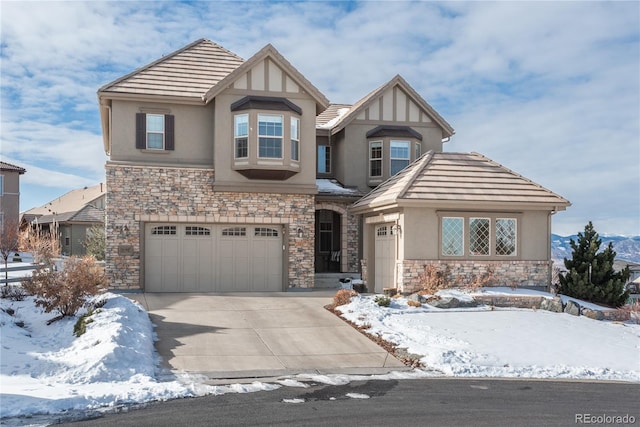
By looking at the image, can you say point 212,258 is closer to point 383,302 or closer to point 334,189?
point 334,189

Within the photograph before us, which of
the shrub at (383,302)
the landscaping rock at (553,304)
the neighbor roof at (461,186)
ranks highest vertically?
the neighbor roof at (461,186)

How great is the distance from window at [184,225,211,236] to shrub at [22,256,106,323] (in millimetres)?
6534

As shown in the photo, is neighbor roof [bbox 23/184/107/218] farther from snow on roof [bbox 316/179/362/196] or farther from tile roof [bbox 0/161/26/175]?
snow on roof [bbox 316/179/362/196]

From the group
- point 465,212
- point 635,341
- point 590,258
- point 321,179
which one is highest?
point 321,179

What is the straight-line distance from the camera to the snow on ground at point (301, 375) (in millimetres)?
8859

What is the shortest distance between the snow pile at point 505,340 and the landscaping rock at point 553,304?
352 mm

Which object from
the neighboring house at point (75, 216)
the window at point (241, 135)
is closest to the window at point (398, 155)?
the window at point (241, 135)

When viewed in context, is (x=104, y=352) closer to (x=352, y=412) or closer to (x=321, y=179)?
(x=352, y=412)

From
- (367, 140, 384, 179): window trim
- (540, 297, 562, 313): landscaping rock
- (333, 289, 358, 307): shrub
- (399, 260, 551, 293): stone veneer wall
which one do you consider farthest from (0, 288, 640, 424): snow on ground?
(367, 140, 384, 179): window trim

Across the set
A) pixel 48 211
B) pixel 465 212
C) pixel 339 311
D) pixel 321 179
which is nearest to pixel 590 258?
pixel 465 212

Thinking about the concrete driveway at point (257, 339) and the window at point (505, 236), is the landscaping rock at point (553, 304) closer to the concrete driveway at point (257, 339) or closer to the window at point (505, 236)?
the window at point (505, 236)

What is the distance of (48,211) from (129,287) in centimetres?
4171

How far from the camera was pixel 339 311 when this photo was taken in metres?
15.8

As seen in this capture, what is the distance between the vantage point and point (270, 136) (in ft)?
66.8
